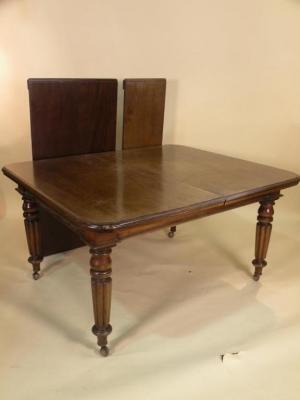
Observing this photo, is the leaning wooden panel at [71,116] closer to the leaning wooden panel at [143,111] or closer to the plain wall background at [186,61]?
the leaning wooden panel at [143,111]

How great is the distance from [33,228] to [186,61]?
1258 millimetres

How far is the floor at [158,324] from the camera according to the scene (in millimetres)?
1195

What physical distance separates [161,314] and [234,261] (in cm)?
59

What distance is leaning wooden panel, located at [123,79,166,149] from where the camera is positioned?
1917 millimetres

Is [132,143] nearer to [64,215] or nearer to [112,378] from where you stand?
[64,215]

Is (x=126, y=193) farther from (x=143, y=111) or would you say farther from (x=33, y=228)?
(x=143, y=111)

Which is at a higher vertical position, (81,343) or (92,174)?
(92,174)

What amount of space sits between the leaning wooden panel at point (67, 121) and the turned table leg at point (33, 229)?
0.16 metres

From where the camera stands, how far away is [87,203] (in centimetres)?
117

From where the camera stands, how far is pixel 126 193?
1.27 meters

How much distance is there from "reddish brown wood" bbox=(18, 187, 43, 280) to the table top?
129 millimetres

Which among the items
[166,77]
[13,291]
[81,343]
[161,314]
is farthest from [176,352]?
[166,77]

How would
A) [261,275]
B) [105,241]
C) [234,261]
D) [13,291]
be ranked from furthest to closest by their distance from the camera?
[234,261] < [261,275] < [13,291] < [105,241]

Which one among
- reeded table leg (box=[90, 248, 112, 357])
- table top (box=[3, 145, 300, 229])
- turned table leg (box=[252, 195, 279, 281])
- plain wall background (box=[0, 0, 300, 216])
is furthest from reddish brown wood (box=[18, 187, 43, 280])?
turned table leg (box=[252, 195, 279, 281])
